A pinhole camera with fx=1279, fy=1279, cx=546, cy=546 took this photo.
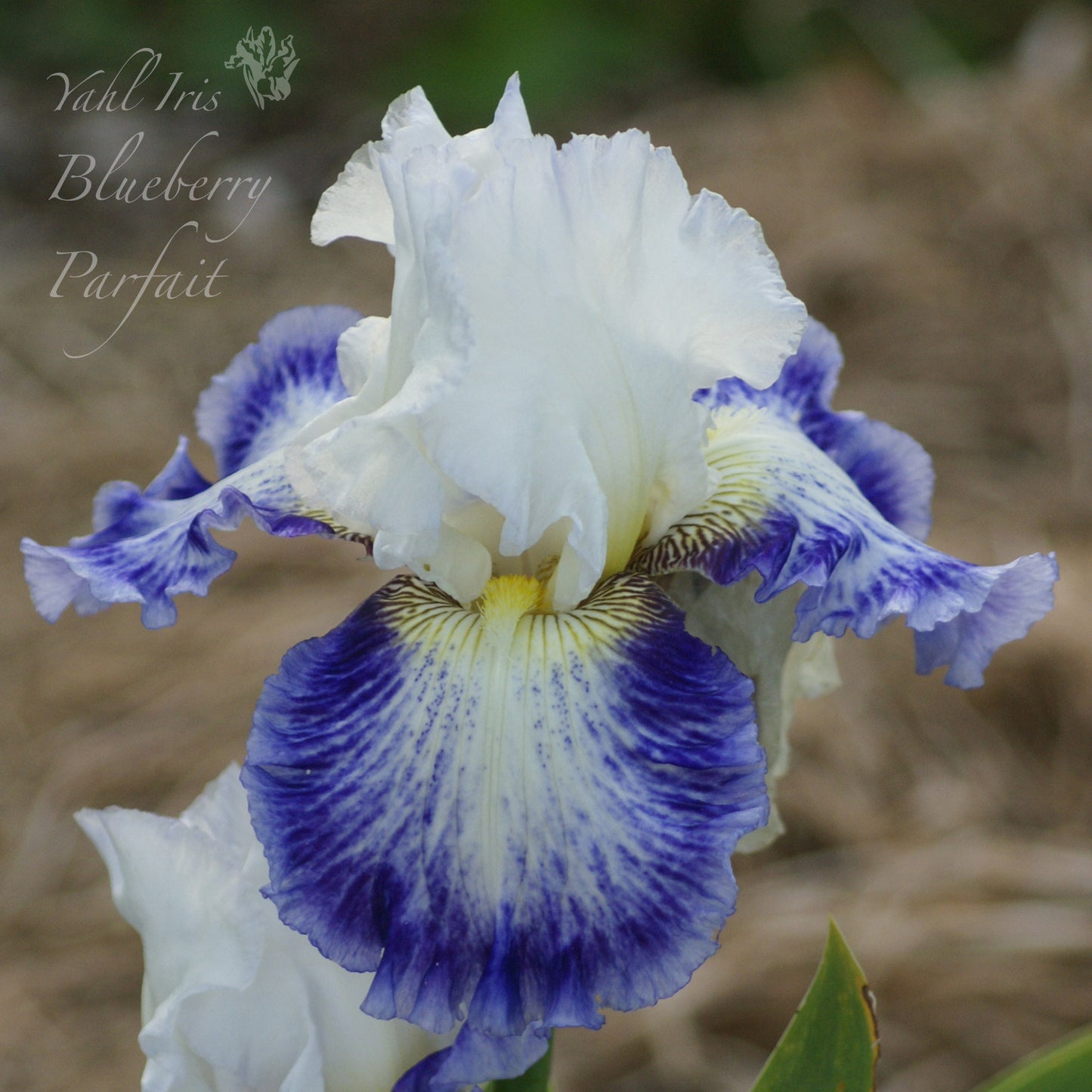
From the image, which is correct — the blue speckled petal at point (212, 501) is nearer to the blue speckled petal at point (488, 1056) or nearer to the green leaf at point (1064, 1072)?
the blue speckled petal at point (488, 1056)

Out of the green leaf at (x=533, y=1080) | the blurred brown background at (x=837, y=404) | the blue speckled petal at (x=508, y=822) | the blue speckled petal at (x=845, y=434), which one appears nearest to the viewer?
the blue speckled petal at (x=508, y=822)

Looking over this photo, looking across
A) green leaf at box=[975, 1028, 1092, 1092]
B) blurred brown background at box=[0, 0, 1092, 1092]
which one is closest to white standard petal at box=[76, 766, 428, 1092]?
green leaf at box=[975, 1028, 1092, 1092]

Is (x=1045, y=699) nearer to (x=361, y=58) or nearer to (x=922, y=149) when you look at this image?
(x=922, y=149)

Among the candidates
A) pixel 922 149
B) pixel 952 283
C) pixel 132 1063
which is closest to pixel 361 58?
pixel 922 149

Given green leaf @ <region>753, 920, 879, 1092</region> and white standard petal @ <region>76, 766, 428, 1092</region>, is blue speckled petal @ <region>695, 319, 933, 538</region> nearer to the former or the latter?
green leaf @ <region>753, 920, 879, 1092</region>

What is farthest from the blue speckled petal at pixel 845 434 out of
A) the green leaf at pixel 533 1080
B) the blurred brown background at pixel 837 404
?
the blurred brown background at pixel 837 404
